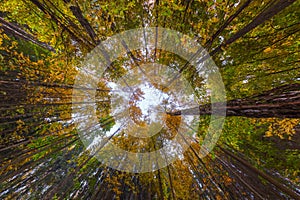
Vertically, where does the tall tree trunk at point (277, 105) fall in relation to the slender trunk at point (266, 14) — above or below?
below

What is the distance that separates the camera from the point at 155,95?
984 cm

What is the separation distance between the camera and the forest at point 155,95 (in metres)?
2.64

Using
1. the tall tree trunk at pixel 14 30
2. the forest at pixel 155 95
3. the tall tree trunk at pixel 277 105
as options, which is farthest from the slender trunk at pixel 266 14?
the tall tree trunk at pixel 14 30

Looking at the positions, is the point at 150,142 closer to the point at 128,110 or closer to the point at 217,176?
the point at 128,110

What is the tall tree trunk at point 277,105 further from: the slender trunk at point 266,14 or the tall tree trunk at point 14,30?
the tall tree trunk at point 14,30

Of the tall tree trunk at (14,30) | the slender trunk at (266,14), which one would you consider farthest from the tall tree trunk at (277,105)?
the tall tree trunk at (14,30)

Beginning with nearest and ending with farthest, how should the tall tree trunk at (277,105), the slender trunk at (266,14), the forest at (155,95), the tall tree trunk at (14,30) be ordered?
the tall tree trunk at (277,105), the slender trunk at (266,14), the forest at (155,95), the tall tree trunk at (14,30)

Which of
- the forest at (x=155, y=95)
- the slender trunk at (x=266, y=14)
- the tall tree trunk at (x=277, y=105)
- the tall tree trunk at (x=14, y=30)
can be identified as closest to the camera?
the tall tree trunk at (x=277, y=105)

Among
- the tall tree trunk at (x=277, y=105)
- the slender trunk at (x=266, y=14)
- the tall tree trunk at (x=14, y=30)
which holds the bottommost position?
the tall tree trunk at (x=277, y=105)

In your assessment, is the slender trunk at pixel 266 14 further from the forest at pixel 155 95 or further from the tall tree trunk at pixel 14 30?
the tall tree trunk at pixel 14 30

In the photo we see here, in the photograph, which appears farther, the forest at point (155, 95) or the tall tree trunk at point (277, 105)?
the forest at point (155, 95)

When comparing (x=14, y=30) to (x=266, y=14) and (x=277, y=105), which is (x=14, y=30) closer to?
(x=266, y=14)

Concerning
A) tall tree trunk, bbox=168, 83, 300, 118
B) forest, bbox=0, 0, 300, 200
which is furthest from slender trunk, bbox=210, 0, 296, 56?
tall tree trunk, bbox=168, 83, 300, 118

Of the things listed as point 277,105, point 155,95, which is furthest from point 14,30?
point 277,105
